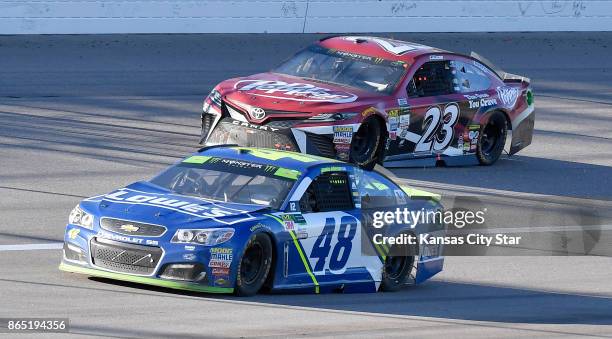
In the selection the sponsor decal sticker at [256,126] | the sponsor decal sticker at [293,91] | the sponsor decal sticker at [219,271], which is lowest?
the sponsor decal sticker at [219,271]

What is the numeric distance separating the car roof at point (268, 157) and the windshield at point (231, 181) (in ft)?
0.32

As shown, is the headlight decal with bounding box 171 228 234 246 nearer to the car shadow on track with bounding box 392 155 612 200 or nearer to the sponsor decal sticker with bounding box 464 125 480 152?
the car shadow on track with bounding box 392 155 612 200

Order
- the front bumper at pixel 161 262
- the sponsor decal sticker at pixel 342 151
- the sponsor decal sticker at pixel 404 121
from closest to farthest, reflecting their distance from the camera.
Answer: the front bumper at pixel 161 262, the sponsor decal sticker at pixel 342 151, the sponsor decal sticker at pixel 404 121

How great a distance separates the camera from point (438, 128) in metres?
17.3

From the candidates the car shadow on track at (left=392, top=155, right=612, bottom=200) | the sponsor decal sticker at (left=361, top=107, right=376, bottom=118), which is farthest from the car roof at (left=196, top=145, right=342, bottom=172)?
the car shadow on track at (left=392, top=155, right=612, bottom=200)

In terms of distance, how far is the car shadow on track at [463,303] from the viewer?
35.9 ft

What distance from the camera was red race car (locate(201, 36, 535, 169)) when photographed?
15.8m

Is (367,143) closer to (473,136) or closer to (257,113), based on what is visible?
(257,113)

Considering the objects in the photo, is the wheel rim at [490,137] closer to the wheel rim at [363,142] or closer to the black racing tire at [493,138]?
the black racing tire at [493,138]

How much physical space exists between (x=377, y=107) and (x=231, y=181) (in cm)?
505

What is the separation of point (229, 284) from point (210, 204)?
0.82 m

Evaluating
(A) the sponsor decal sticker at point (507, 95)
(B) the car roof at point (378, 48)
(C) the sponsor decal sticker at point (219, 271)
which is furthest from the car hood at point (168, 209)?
(A) the sponsor decal sticker at point (507, 95)

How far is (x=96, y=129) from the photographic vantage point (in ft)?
59.4

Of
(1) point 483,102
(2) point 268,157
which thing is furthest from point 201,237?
(1) point 483,102
